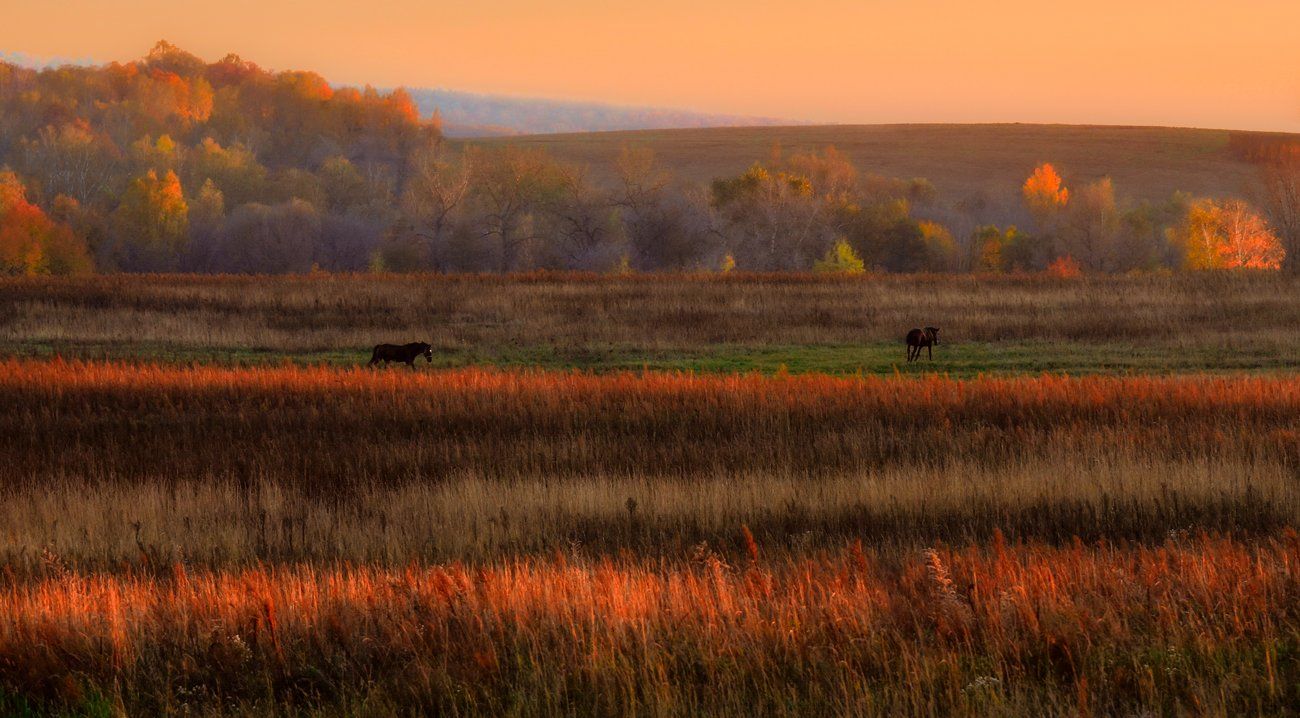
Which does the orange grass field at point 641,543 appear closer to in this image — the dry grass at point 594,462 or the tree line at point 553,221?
the dry grass at point 594,462

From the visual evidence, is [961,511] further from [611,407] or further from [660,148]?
[660,148]

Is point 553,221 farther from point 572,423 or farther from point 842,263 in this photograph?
point 572,423

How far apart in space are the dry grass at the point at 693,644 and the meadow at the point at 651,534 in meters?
0.03

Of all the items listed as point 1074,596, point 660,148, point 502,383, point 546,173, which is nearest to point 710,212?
point 546,173

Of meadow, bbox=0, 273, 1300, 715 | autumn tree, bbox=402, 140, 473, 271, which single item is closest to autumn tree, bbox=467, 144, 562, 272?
autumn tree, bbox=402, 140, 473, 271

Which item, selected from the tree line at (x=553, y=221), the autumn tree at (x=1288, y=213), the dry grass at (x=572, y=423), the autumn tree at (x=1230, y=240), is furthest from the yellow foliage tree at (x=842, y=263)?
the dry grass at (x=572, y=423)

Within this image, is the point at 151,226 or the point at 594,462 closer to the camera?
the point at 594,462

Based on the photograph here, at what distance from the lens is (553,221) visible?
77.6 m

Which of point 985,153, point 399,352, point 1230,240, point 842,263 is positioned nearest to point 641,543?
point 399,352

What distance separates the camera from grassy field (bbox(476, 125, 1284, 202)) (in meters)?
141

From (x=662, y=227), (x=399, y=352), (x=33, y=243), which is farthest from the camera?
(x=662, y=227)

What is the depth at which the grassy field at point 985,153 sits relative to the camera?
141 m

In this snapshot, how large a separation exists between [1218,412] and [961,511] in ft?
24.3

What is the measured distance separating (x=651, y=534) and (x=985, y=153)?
527ft
